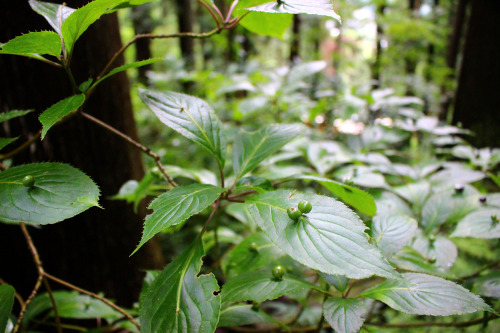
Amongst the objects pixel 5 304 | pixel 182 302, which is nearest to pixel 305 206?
pixel 182 302

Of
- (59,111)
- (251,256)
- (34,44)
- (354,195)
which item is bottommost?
(251,256)

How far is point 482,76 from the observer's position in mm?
2201

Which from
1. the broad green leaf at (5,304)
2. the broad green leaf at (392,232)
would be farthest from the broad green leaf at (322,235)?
the broad green leaf at (5,304)

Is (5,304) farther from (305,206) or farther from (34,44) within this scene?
(305,206)

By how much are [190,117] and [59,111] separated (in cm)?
33

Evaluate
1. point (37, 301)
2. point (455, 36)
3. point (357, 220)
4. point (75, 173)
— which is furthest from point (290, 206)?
point (455, 36)

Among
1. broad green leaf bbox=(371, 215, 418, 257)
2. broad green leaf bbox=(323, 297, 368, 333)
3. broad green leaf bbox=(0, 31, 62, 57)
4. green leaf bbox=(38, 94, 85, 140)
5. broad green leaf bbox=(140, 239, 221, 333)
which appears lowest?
broad green leaf bbox=(323, 297, 368, 333)

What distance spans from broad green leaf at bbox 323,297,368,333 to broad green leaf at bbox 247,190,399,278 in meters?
0.20

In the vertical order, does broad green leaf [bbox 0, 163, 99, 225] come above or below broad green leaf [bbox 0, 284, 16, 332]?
above

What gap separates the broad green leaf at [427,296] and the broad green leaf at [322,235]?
13 centimetres

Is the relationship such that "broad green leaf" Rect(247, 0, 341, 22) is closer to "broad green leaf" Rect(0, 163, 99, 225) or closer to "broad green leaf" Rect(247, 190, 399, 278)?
"broad green leaf" Rect(247, 190, 399, 278)

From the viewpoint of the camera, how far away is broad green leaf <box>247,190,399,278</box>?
51 centimetres

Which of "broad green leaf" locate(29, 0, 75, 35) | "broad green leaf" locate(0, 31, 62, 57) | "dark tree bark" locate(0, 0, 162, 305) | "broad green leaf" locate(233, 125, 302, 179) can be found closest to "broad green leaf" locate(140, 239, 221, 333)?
"broad green leaf" locate(233, 125, 302, 179)

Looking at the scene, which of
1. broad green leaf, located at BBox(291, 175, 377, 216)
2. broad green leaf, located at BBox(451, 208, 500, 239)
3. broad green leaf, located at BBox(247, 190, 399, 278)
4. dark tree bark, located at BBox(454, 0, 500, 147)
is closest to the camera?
broad green leaf, located at BBox(247, 190, 399, 278)
